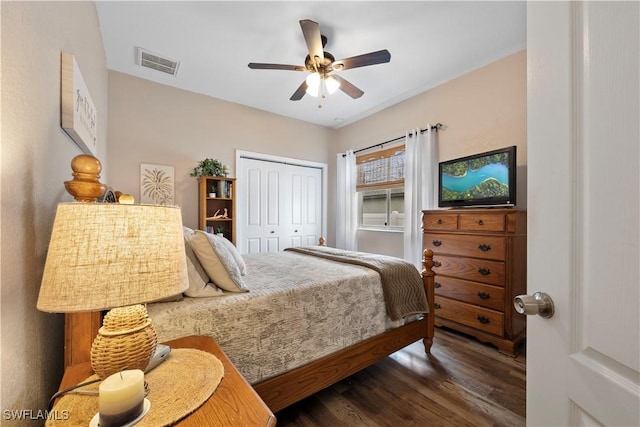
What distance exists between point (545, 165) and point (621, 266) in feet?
0.80

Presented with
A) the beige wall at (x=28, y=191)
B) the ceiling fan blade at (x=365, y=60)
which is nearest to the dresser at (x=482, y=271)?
the ceiling fan blade at (x=365, y=60)

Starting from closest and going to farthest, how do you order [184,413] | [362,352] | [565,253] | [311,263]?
[565,253] < [184,413] < [362,352] < [311,263]

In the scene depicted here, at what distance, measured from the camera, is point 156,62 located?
276cm

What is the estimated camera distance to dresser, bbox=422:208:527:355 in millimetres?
2197

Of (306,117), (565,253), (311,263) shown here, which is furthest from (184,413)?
(306,117)

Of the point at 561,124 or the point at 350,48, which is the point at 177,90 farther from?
the point at 561,124

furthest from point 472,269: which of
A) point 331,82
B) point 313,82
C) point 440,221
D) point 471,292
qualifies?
point 313,82

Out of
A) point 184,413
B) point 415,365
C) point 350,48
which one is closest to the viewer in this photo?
point 184,413

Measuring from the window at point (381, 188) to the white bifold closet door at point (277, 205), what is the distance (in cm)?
83

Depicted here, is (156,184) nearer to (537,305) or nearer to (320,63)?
(320,63)

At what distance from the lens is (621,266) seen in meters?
0.43

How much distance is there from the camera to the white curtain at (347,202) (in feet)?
14.3

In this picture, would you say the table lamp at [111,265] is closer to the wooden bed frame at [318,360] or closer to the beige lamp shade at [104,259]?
the beige lamp shade at [104,259]

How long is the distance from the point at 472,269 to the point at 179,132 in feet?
12.2
